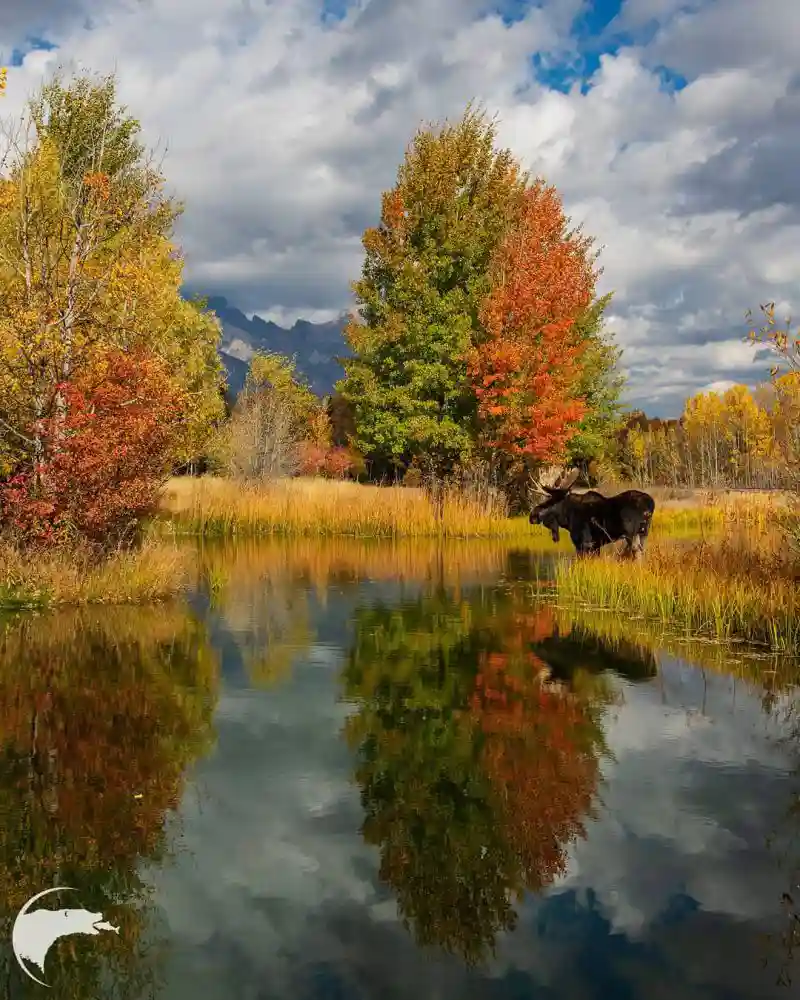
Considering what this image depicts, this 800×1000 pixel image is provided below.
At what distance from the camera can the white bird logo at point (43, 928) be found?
14.9 ft

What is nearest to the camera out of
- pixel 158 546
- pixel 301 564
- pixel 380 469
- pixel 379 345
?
pixel 158 546

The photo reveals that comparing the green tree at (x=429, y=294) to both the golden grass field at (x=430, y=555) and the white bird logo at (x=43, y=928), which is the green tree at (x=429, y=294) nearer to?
the golden grass field at (x=430, y=555)

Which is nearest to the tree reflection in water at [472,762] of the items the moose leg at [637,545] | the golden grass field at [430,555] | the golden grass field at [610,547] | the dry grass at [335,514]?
the golden grass field at [610,547]

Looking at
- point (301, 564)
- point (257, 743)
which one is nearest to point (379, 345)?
point (301, 564)

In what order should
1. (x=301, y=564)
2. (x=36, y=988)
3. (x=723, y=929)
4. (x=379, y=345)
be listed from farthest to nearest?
(x=379, y=345), (x=301, y=564), (x=723, y=929), (x=36, y=988)

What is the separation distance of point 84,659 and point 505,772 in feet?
20.2

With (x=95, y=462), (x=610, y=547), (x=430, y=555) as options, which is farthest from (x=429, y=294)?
(x=95, y=462)

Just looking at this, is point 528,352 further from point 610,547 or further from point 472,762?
point 472,762

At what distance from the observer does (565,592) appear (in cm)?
1664

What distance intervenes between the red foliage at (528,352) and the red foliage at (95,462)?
17.6m

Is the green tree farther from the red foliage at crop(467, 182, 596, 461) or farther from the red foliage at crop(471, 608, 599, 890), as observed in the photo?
the red foliage at crop(471, 608, 599, 890)

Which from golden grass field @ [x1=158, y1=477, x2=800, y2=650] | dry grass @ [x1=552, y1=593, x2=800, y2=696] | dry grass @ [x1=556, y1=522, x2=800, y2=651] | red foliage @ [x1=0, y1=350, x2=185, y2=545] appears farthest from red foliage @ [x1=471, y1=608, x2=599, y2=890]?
red foliage @ [x1=0, y1=350, x2=185, y2=545]

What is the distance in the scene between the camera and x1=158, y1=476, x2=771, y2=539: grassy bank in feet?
101

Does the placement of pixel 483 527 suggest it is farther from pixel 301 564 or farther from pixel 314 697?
pixel 314 697
